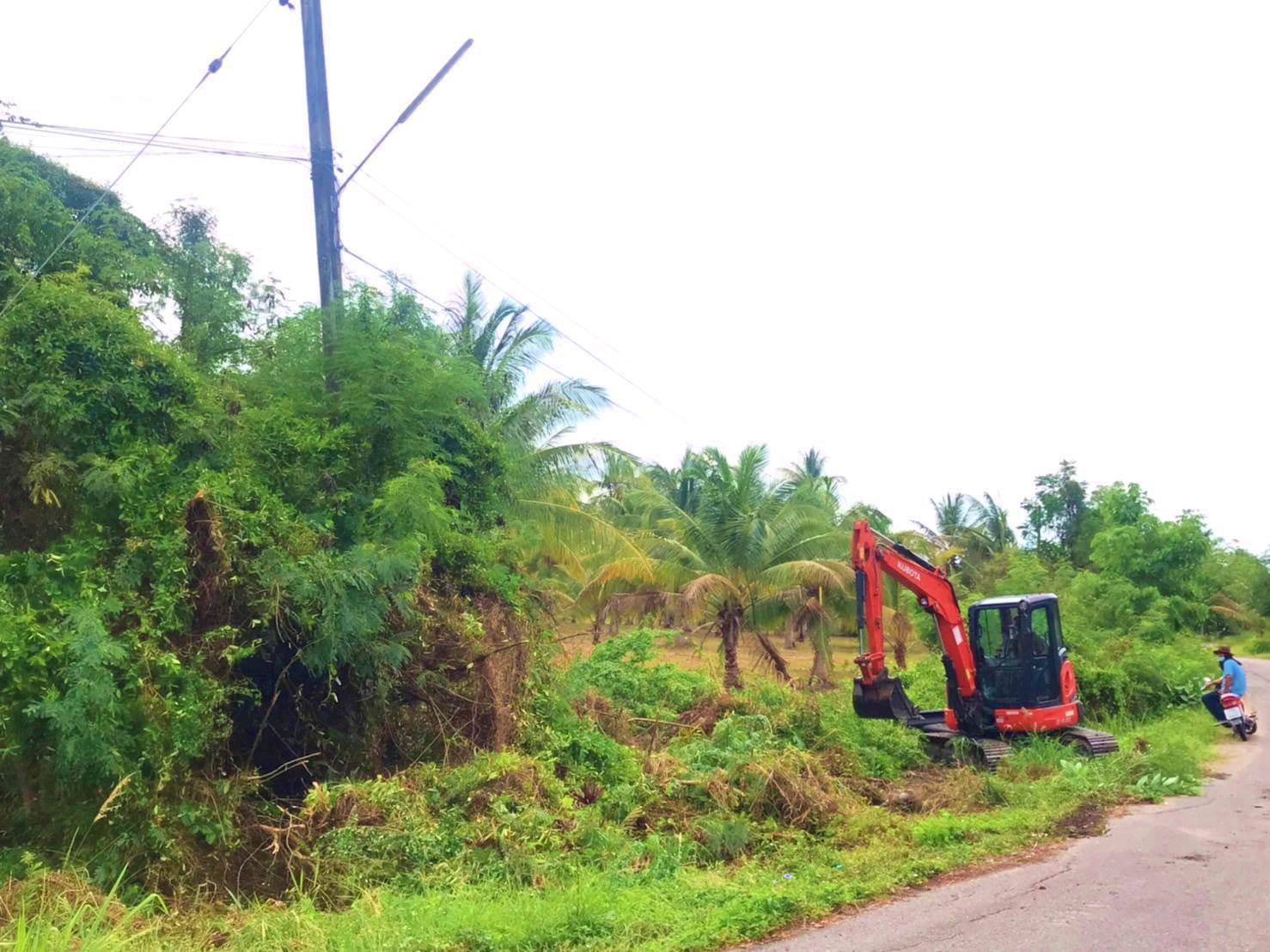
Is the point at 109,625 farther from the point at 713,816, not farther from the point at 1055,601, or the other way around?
the point at 1055,601

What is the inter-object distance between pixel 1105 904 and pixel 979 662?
7.35m

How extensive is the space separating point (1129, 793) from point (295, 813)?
869cm

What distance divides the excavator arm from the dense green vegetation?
473mm

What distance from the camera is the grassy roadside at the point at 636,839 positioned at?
597 cm

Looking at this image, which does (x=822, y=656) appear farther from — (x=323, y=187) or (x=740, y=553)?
(x=323, y=187)

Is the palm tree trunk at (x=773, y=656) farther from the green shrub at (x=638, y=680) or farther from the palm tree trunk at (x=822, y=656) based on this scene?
the green shrub at (x=638, y=680)

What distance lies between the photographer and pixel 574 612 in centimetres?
2500

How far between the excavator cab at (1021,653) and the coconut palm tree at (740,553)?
6.88 metres

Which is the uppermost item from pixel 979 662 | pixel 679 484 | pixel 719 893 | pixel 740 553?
pixel 679 484

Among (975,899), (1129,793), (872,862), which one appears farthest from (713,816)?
(1129,793)

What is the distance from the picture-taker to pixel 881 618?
13.4 meters

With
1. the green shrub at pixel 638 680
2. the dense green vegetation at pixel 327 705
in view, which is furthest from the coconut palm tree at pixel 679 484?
the dense green vegetation at pixel 327 705

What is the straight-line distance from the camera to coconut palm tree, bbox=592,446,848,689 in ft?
68.7

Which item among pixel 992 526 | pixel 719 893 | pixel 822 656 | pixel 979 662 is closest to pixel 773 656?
pixel 822 656
